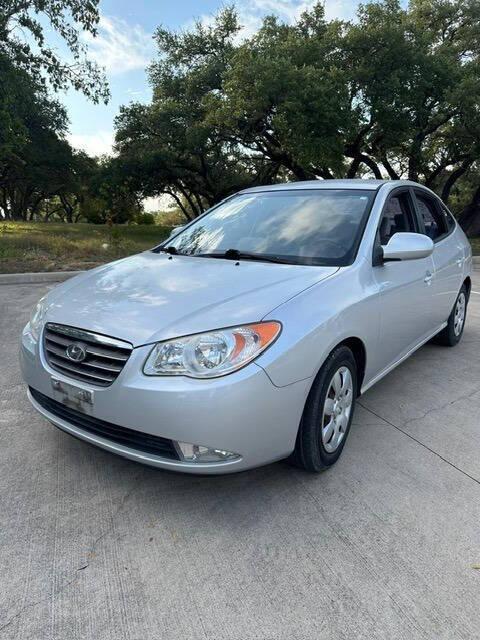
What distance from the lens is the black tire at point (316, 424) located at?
2.33 meters

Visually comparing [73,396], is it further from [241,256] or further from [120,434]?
[241,256]

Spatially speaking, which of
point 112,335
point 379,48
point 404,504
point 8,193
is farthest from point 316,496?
point 8,193

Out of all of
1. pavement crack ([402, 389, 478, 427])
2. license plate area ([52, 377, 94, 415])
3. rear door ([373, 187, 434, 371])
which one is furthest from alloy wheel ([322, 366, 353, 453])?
license plate area ([52, 377, 94, 415])

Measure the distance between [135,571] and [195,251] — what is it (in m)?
2.14

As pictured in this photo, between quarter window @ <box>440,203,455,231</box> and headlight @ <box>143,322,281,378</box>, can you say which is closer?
headlight @ <box>143,322,281,378</box>

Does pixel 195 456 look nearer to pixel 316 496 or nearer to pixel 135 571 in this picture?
pixel 135 571

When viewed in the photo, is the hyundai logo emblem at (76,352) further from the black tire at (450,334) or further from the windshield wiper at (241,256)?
the black tire at (450,334)

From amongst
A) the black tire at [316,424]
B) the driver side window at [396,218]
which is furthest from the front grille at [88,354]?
the driver side window at [396,218]

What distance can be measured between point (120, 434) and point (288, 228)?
1.83 meters

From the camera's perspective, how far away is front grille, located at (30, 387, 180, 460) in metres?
2.10

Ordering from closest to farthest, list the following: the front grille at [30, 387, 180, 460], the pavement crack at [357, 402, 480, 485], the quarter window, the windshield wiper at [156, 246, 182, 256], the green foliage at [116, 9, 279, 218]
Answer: the front grille at [30, 387, 180, 460], the pavement crack at [357, 402, 480, 485], the windshield wiper at [156, 246, 182, 256], the quarter window, the green foliage at [116, 9, 279, 218]

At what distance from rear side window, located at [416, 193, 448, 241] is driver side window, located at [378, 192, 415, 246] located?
298 millimetres

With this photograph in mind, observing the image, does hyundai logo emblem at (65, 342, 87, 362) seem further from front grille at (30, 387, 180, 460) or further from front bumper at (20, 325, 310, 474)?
front grille at (30, 387, 180, 460)

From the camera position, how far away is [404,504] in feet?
7.73
